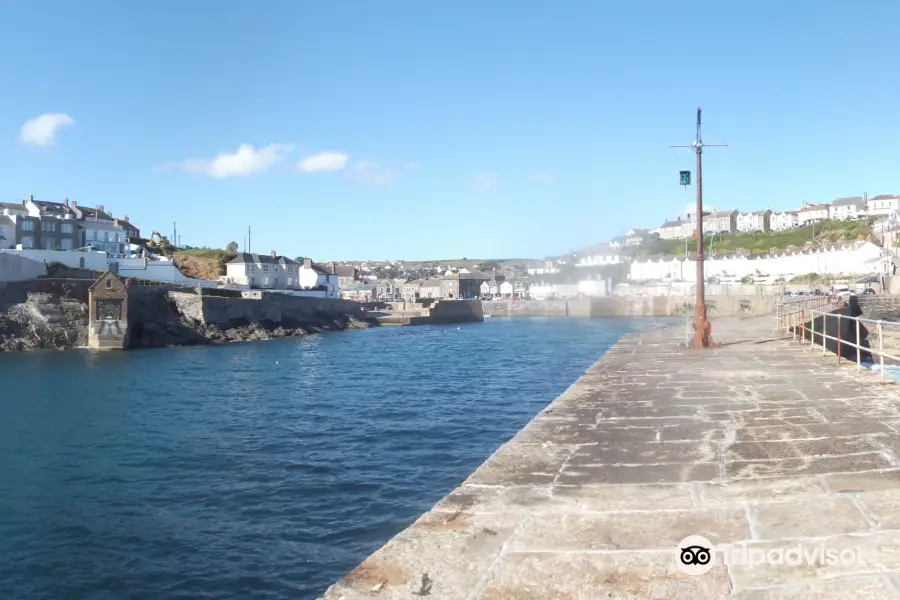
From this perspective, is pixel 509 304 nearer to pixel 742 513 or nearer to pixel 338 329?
pixel 338 329

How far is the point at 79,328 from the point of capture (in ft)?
172

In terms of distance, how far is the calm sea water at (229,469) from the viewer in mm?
9641

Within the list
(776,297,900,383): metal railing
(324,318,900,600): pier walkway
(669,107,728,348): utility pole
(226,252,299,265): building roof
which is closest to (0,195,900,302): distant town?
(226,252,299,265): building roof

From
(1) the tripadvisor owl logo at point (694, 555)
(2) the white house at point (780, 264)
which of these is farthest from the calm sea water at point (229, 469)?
(2) the white house at point (780, 264)

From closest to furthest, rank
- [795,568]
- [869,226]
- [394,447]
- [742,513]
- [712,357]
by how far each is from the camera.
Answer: [795,568] → [742,513] → [394,447] → [712,357] → [869,226]

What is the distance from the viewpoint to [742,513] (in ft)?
17.5

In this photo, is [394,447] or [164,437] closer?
[394,447]

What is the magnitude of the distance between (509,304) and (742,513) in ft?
394

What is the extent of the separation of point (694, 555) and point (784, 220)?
179587 millimetres

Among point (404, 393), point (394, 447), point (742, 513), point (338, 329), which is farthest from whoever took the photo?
point (338, 329)

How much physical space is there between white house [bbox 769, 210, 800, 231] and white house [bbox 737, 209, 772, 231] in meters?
1.33

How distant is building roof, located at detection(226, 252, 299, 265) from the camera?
86312mm

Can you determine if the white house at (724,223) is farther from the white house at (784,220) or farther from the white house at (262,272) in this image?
the white house at (262,272)

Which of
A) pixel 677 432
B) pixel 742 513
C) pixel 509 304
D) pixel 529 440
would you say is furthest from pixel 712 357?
pixel 509 304
